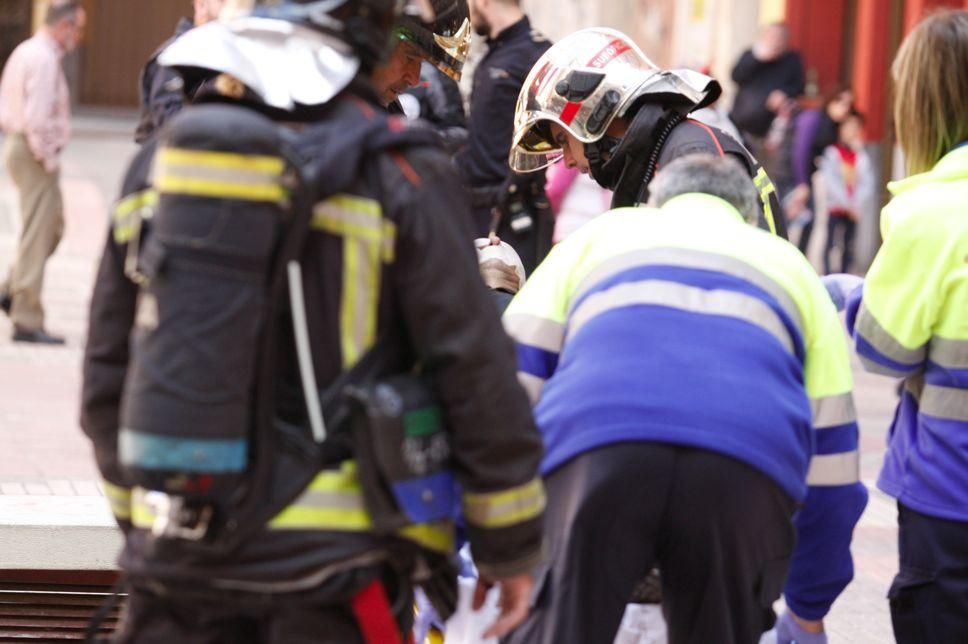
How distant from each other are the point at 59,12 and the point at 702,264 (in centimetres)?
822

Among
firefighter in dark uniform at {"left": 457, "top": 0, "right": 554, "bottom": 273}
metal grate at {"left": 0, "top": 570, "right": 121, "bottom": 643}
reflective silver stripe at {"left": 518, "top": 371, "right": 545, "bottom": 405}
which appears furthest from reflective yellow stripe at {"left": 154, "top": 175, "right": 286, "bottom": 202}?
firefighter in dark uniform at {"left": 457, "top": 0, "right": 554, "bottom": 273}

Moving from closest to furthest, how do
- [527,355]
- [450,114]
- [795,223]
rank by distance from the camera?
[527,355]
[450,114]
[795,223]

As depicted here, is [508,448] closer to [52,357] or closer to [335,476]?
[335,476]

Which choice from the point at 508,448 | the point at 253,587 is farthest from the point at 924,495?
the point at 253,587

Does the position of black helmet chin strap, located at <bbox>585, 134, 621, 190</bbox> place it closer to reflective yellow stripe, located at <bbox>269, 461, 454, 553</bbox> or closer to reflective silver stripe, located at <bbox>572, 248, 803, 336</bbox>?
reflective silver stripe, located at <bbox>572, 248, 803, 336</bbox>

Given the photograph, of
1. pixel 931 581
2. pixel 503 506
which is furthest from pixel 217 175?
pixel 931 581

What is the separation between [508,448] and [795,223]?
13181 mm

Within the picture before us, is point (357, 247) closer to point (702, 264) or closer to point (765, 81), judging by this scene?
point (702, 264)

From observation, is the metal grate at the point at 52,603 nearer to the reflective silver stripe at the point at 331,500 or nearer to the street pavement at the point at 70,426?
the street pavement at the point at 70,426

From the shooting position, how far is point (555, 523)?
340cm

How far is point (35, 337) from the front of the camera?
10.6 meters

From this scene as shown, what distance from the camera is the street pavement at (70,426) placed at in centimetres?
623

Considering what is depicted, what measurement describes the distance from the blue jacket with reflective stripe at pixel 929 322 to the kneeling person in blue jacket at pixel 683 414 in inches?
25.6

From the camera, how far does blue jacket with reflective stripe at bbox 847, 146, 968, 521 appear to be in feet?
13.5
